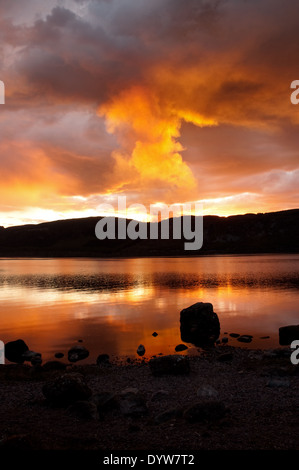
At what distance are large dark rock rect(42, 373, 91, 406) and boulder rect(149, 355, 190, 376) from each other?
4851mm

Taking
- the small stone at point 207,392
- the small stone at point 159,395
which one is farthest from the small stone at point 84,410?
the small stone at point 207,392

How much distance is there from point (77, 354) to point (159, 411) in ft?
37.4

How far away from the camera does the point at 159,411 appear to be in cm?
1362

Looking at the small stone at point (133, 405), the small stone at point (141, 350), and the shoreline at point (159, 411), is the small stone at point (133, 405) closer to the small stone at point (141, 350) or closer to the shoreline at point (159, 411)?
the shoreline at point (159, 411)

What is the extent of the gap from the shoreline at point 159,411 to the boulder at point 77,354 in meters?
2.99

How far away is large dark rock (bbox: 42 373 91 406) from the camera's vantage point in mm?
14367

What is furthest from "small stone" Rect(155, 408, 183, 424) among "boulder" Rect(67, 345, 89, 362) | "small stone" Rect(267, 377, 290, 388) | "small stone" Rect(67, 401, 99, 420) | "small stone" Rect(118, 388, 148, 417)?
"boulder" Rect(67, 345, 89, 362)

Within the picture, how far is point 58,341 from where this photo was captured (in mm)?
28500

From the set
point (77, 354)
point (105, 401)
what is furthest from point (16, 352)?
point (105, 401)

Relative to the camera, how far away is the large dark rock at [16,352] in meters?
23.6

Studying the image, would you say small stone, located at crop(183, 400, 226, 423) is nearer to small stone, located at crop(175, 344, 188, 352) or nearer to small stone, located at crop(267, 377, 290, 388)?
small stone, located at crop(267, 377, 290, 388)

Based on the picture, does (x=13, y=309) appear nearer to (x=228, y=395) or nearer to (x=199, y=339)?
(x=199, y=339)
